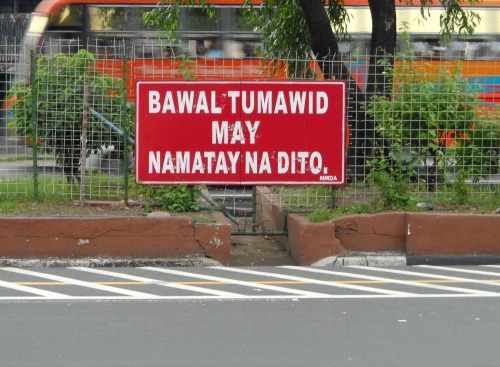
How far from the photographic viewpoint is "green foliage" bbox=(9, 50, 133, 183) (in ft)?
37.7

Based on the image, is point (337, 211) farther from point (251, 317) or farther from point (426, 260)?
point (251, 317)

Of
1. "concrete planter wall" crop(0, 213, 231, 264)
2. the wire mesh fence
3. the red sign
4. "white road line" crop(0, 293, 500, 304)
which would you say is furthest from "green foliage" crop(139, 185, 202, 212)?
"white road line" crop(0, 293, 500, 304)

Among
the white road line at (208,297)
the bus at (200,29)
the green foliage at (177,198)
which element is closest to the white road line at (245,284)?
the white road line at (208,297)

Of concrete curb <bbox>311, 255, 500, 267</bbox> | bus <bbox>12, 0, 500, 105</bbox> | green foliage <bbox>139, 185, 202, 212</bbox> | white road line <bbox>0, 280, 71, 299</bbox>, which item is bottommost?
white road line <bbox>0, 280, 71, 299</bbox>

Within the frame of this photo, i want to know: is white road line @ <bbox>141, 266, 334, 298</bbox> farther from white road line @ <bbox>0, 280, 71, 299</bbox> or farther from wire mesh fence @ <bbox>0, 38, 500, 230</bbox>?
wire mesh fence @ <bbox>0, 38, 500, 230</bbox>

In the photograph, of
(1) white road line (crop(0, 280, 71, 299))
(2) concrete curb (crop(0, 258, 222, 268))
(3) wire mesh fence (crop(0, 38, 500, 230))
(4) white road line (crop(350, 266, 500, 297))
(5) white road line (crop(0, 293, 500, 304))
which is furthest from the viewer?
(3) wire mesh fence (crop(0, 38, 500, 230))

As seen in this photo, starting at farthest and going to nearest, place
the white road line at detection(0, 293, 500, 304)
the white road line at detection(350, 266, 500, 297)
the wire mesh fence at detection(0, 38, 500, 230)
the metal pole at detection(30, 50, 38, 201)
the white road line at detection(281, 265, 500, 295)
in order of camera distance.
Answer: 1. the wire mesh fence at detection(0, 38, 500, 230)
2. the metal pole at detection(30, 50, 38, 201)
3. the white road line at detection(281, 265, 500, 295)
4. the white road line at detection(350, 266, 500, 297)
5. the white road line at detection(0, 293, 500, 304)

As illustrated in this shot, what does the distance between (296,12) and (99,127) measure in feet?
14.9

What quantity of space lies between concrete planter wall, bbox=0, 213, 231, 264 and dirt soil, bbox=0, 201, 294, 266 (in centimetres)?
37

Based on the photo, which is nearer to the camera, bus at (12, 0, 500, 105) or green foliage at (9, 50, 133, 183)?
green foliage at (9, 50, 133, 183)

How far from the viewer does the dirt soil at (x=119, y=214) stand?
35.5 feet

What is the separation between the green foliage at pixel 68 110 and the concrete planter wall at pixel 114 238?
147 cm

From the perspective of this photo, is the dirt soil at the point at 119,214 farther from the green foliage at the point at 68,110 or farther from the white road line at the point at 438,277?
the white road line at the point at 438,277

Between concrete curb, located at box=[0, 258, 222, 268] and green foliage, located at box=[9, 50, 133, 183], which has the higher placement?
green foliage, located at box=[9, 50, 133, 183]
